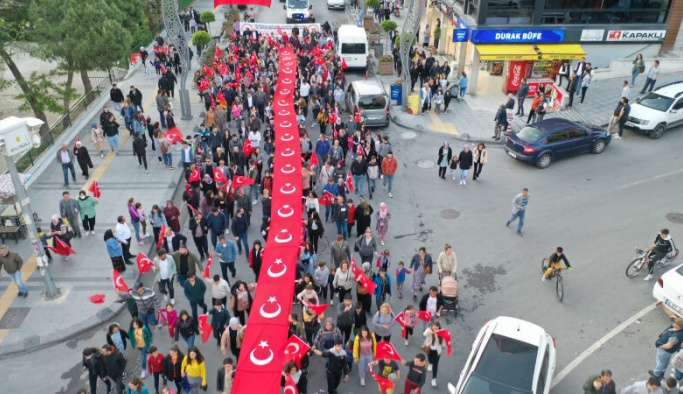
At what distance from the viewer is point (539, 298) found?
1435cm

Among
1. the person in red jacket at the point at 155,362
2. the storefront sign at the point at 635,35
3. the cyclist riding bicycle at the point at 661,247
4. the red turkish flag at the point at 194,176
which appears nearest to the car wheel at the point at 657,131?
the storefront sign at the point at 635,35

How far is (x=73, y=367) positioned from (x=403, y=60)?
63.0ft

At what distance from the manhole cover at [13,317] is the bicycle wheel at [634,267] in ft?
49.4

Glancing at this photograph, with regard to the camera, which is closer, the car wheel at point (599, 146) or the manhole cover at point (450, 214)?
the manhole cover at point (450, 214)

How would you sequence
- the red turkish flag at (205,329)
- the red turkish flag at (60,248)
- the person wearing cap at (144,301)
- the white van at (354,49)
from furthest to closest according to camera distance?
the white van at (354,49), the red turkish flag at (60,248), the person wearing cap at (144,301), the red turkish flag at (205,329)

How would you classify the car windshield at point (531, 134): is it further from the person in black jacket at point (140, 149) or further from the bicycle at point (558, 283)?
the person in black jacket at point (140, 149)

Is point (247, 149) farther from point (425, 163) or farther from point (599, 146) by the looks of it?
point (599, 146)

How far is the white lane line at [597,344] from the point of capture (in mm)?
12023

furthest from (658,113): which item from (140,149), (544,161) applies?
(140,149)

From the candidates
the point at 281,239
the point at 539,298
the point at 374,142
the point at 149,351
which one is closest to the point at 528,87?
the point at 374,142

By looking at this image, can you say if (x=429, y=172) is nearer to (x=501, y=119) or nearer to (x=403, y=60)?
(x=501, y=119)

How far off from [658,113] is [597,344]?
538 inches

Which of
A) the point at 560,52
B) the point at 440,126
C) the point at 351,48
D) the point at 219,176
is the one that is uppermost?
the point at 560,52

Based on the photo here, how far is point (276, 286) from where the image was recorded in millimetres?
13086
